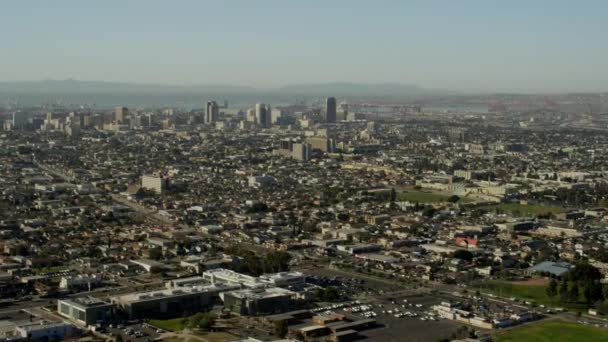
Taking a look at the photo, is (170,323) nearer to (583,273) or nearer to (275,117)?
(583,273)

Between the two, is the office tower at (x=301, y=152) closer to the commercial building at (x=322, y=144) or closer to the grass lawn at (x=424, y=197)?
the commercial building at (x=322, y=144)

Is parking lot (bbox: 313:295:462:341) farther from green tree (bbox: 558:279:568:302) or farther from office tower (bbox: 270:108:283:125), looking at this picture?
office tower (bbox: 270:108:283:125)

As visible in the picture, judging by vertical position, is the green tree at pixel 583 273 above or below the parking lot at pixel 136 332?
above

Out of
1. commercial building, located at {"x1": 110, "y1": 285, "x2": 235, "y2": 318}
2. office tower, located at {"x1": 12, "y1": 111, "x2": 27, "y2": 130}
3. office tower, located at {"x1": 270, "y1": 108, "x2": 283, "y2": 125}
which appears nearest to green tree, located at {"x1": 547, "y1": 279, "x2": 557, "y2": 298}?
commercial building, located at {"x1": 110, "y1": 285, "x2": 235, "y2": 318}

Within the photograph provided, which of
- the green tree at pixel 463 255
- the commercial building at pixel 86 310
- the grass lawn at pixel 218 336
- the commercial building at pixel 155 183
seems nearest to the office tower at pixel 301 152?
the commercial building at pixel 155 183

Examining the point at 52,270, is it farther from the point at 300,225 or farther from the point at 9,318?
the point at 300,225

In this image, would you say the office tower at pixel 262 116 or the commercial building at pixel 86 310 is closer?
the commercial building at pixel 86 310

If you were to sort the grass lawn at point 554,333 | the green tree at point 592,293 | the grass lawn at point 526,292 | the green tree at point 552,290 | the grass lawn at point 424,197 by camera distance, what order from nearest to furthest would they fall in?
the grass lawn at point 554,333 → the green tree at point 592,293 → the grass lawn at point 526,292 → the green tree at point 552,290 → the grass lawn at point 424,197
